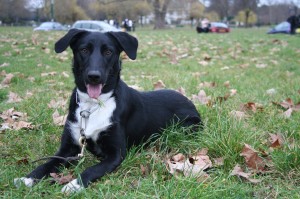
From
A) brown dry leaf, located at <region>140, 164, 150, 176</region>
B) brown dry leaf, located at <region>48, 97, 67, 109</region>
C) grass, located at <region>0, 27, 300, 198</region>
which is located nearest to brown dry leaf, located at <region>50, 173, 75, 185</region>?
grass, located at <region>0, 27, 300, 198</region>

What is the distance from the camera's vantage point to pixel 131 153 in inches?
132

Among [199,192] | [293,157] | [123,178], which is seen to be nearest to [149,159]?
[123,178]

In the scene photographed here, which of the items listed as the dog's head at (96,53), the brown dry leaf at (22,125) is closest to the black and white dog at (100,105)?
the dog's head at (96,53)

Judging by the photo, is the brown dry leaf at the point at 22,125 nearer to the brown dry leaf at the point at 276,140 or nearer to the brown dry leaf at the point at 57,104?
the brown dry leaf at the point at 57,104

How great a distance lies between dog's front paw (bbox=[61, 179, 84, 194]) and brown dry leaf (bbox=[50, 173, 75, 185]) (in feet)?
0.43

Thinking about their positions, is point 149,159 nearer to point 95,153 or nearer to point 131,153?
point 131,153

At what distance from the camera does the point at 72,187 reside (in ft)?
8.76

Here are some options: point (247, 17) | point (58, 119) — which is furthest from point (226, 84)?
point (247, 17)

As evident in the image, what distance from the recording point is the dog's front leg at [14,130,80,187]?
2775 millimetres

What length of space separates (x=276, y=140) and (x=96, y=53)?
182 centimetres

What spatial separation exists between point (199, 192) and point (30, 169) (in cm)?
146

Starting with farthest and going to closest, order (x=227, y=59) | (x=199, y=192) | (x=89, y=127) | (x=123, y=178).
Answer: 1. (x=227, y=59)
2. (x=89, y=127)
3. (x=123, y=178)
4. (x=199, y=192)

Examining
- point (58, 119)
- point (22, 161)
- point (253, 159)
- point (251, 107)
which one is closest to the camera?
point (253, 159)

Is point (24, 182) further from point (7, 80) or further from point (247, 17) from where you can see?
point (247, 17)
